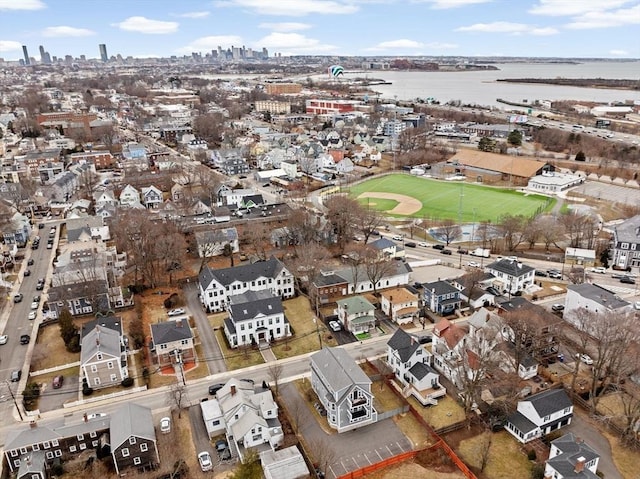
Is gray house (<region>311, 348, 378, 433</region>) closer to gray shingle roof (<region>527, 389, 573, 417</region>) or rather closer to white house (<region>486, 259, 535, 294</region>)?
gray shingle roof (<region>527, 389, 573, 417</region>)

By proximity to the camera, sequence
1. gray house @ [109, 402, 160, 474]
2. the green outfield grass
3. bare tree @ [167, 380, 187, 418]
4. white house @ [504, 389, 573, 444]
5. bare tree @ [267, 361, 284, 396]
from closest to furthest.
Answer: gray house @ [109, 402, 160, 474] → white house @ [504, 389, 573, 444] → bare tree @ [167, 380, 187, 418] → bare tree @ [267, 361, 284, 396] → the green outfield grass

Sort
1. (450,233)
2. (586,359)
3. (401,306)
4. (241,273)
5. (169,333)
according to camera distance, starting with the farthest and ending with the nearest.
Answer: (450,233) < (241,273) < (401,306) < (169,333) < (586,359)

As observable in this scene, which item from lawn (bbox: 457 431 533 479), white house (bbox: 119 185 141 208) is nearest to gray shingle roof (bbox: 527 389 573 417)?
lawn (bbox: 457 431 533 479)

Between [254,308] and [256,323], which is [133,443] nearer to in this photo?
[256,323]

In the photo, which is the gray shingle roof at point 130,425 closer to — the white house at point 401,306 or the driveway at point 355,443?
the driveway at point 355,443

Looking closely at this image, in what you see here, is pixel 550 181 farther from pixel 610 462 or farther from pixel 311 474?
pixel 311 474

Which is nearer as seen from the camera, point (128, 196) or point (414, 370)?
point (414, 370)

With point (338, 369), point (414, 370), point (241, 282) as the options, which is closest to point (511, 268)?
point (414, 370)
